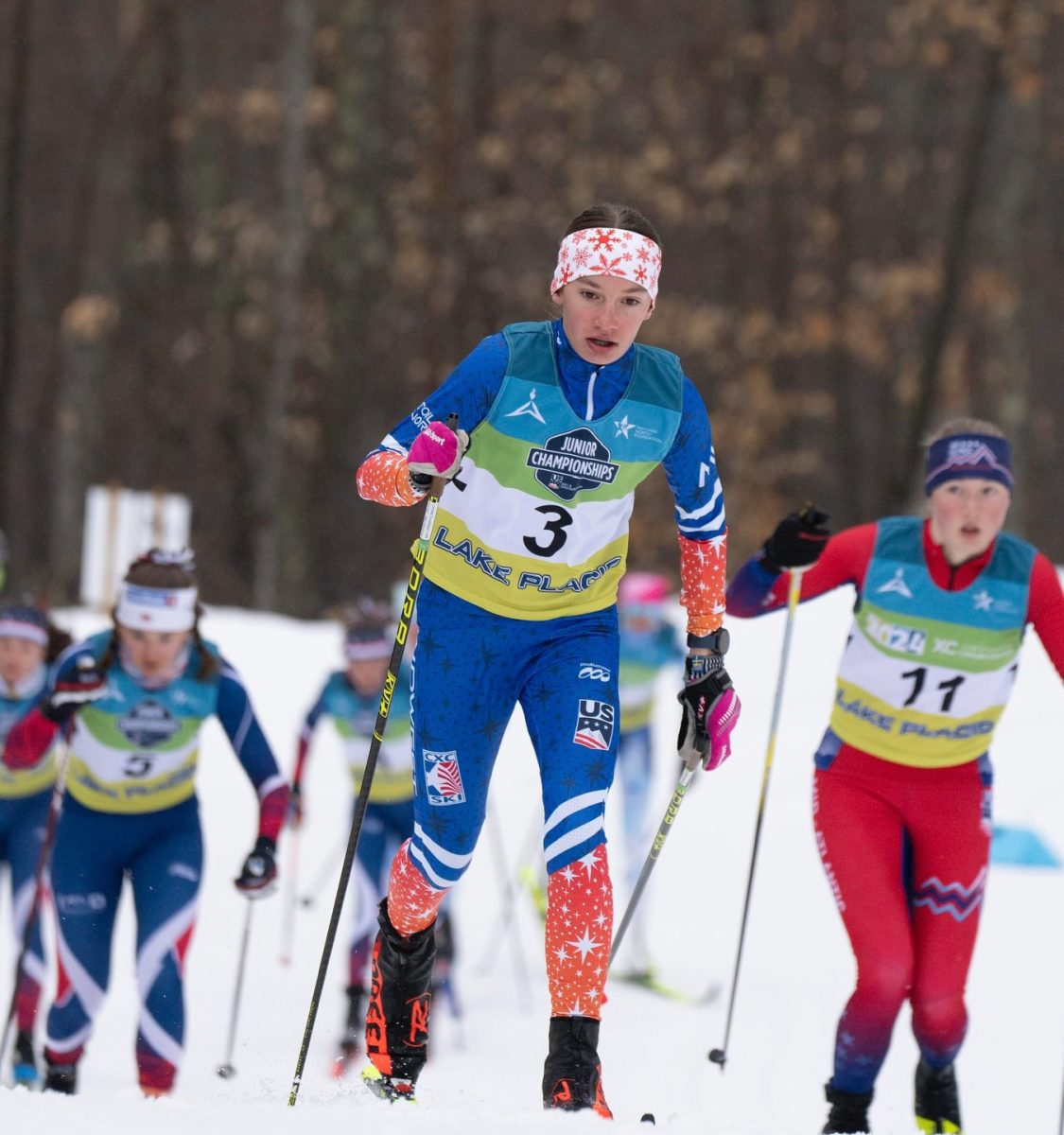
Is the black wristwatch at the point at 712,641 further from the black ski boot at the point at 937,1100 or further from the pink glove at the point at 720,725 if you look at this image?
the black ski boot at the point at 937,1100

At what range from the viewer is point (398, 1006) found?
4.31 meters

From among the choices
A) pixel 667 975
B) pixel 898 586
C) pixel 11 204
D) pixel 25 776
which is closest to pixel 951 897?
pixel 898 586

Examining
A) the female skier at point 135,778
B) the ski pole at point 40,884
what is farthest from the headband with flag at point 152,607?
the ski pole at point 40,884

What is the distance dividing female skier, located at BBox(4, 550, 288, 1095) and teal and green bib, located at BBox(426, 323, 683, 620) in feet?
6.26

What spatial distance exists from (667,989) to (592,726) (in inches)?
194

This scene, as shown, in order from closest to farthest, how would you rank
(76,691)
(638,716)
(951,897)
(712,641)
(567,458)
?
(567,458) → (712,641) → (951,897) → (76,691) → (638,716)

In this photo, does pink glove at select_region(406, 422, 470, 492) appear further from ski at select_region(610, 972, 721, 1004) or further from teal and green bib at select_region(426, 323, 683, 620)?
ski at select_region(610, 972, 721, 1004)

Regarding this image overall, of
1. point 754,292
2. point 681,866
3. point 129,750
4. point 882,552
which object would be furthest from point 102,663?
point 754,292

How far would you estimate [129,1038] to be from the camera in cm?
769

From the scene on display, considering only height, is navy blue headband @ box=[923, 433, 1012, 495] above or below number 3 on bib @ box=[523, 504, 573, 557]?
above

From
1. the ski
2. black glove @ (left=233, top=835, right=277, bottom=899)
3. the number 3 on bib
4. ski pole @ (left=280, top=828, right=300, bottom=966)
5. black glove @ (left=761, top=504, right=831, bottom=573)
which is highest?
the number 3 on bib

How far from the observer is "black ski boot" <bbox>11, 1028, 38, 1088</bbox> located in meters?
6.54

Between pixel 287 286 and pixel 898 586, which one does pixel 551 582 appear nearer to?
pixel 898 586

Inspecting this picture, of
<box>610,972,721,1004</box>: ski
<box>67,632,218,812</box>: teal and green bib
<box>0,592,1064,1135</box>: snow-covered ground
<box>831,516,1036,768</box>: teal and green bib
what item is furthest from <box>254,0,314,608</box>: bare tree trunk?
<box>831,516,1036,768</box>: teal and green bib
